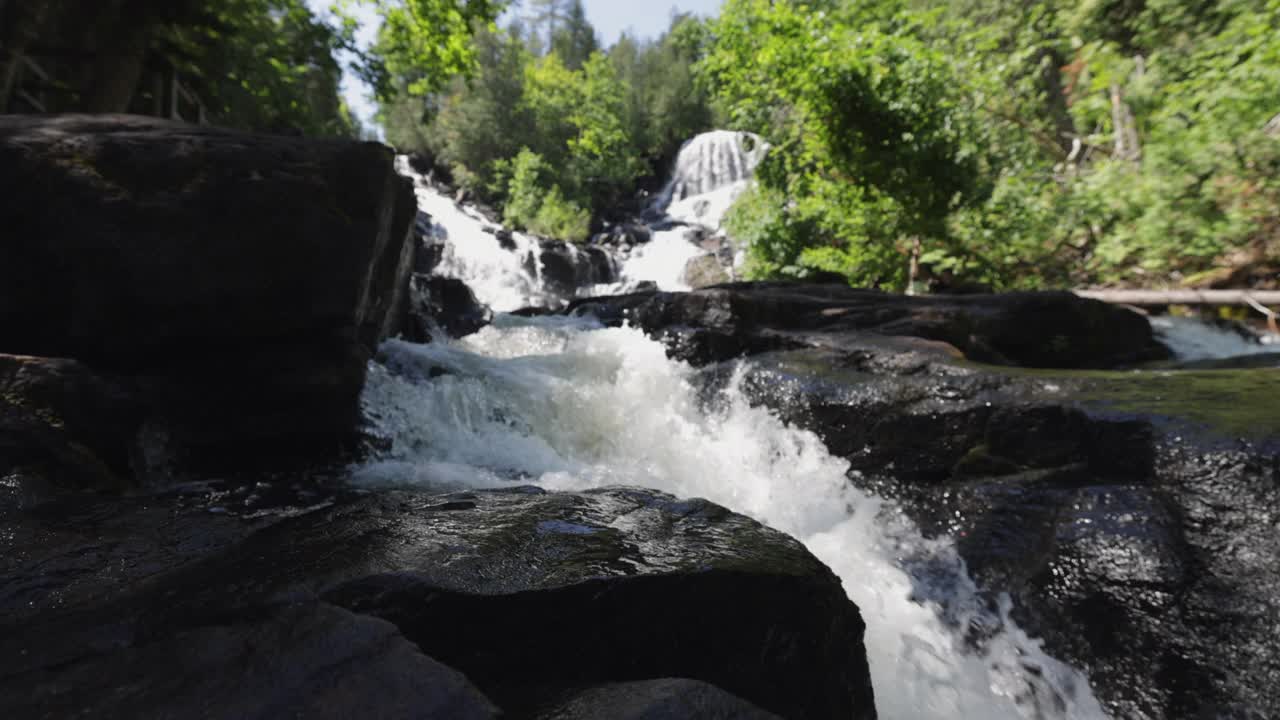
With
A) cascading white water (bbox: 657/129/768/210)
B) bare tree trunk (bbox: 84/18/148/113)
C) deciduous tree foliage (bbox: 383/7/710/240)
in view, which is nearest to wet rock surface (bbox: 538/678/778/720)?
bare tree trunk (bbox: 84/18/148/113)

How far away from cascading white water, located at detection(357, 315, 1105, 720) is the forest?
563 centimetres

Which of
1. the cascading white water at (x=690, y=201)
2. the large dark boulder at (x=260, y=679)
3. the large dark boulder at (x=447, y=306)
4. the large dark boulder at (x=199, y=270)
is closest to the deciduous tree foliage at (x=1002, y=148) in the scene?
the large dark boulder at (x=447, y=306)

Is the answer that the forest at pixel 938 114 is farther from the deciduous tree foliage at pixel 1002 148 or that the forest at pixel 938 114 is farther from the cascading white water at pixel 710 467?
the cascading white water at pixel 710 467

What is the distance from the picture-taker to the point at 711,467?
179 inches

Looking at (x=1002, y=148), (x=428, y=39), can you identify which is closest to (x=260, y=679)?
(x=428, y=39)

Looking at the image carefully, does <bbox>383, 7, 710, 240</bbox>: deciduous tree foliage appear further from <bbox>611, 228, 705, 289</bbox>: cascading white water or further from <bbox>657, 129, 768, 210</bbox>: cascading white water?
<bbox>611, 228, 705, 289</bbox>: cascading white water

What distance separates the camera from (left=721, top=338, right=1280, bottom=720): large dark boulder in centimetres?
220

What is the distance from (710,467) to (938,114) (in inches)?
289

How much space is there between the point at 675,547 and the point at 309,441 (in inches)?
136

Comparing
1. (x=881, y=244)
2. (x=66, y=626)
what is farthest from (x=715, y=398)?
(x=881, y=244)

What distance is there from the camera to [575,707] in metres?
1.11

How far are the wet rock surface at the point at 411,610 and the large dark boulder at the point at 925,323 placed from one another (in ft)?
13.2

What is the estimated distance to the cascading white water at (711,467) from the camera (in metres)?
2.49

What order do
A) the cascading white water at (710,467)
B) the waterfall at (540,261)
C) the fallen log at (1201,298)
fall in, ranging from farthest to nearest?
1. the waterfall at (540,261)
2. the fallen log at (1201,298)
3. the cascading white water at (710,467)
